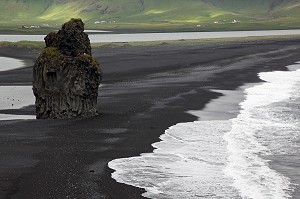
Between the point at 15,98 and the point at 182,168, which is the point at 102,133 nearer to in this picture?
the point at 182,168

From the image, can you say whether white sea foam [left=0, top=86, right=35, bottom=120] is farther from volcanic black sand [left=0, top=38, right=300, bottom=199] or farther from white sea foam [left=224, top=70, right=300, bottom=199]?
white sea foam [left=224, top=70, right=300, bottom=199]

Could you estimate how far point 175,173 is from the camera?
2117 cm

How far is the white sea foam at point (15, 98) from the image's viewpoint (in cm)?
3461

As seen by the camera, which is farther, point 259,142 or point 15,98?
point 15,98

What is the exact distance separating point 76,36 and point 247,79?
24411 mm

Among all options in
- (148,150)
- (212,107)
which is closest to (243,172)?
(148,150)

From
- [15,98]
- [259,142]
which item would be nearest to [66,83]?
[259,142]

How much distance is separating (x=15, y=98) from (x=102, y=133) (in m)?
17.0

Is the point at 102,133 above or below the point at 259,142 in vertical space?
above

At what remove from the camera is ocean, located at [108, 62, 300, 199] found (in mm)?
19234

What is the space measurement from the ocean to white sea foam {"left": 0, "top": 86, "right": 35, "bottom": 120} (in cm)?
979

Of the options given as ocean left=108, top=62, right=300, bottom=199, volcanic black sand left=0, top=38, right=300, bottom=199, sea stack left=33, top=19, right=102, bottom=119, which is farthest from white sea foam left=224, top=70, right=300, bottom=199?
sea stack left=33, top=19, right=102, bottom=119

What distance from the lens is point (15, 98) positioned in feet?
143

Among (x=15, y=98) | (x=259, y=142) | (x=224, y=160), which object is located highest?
(x=15, y=98)
